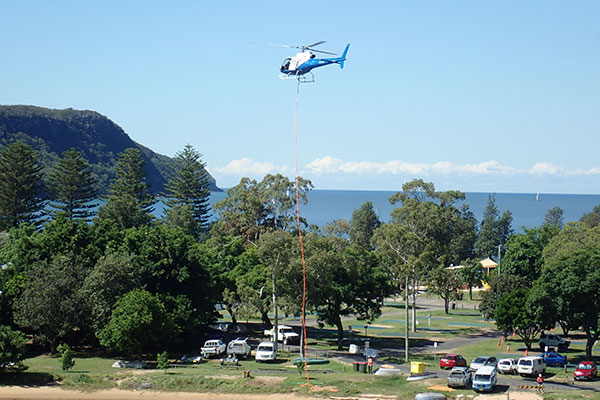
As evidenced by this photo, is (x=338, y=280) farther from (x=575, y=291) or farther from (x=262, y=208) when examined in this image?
(x=262, y=208)

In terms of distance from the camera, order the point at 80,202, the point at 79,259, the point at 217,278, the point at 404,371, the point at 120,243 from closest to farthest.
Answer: the point at 404,371, the point at 79,259, the point at 120,243, the point at 217,278, the point at 80,202

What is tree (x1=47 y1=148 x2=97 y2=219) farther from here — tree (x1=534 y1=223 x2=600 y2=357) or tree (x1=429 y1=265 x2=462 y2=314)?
tree (x1=534 y1=223 x2=600 y2=357)

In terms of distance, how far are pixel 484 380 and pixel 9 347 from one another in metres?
27.0

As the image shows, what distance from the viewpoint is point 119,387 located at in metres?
39.3

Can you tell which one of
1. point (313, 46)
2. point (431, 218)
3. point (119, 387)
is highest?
point (313, 46)

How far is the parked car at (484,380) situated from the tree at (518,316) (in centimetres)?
1556

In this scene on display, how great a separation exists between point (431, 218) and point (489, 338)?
14192 millimetres

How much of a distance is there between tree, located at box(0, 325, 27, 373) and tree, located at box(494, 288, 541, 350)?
117 feet

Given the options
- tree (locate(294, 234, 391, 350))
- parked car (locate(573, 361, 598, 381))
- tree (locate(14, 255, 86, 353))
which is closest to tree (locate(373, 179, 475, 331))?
tree (locate(294, 234, 391, 350))

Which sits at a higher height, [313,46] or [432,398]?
[313,46]

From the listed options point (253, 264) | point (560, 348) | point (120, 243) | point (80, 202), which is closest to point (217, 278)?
point (253, 264)

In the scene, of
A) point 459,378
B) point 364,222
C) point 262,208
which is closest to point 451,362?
point 459,378

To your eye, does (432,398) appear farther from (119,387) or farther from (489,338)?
(489,338)

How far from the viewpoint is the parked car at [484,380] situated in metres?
36.4
